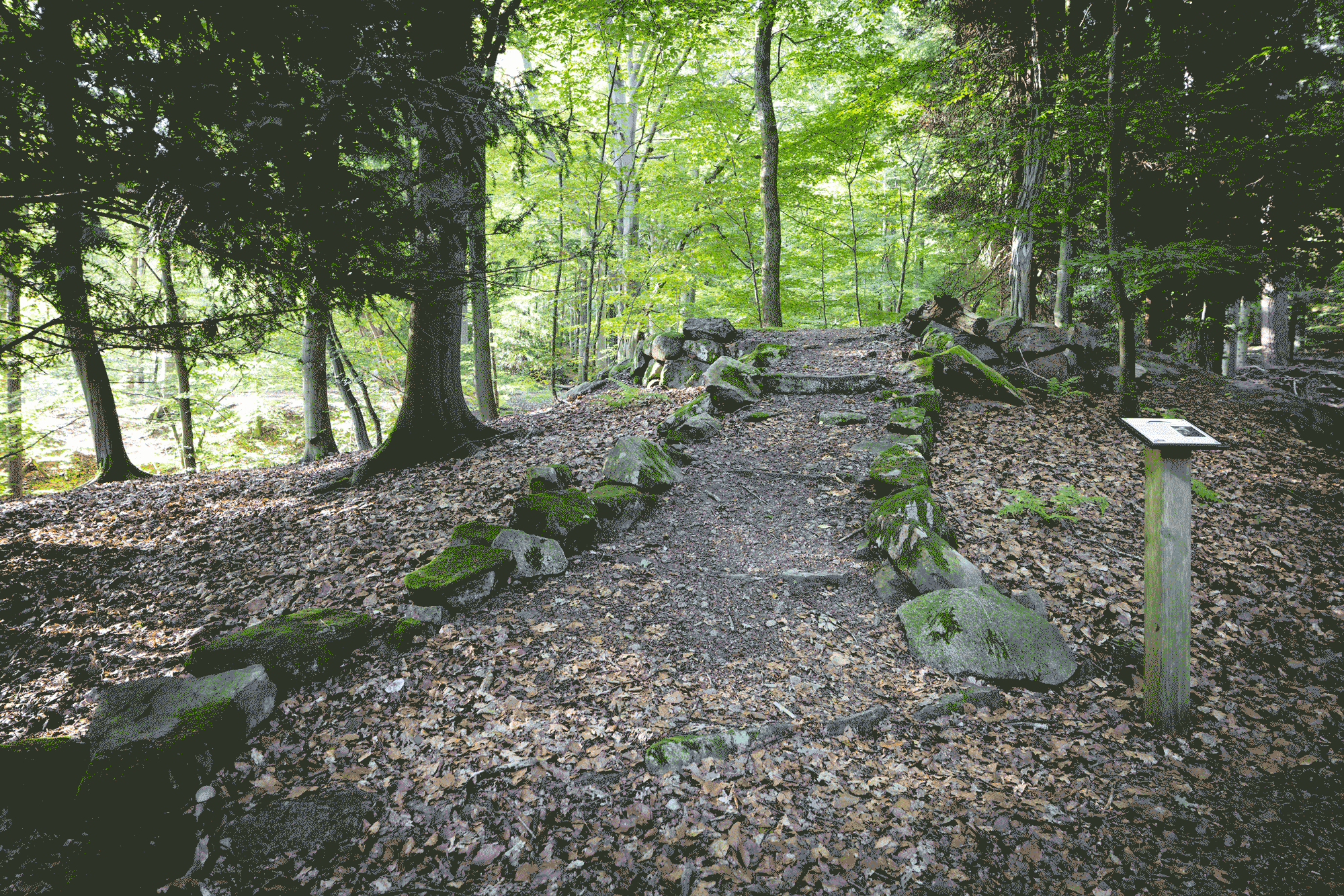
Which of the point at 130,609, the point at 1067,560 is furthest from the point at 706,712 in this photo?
the point at 130,609

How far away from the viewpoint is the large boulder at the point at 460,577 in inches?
153

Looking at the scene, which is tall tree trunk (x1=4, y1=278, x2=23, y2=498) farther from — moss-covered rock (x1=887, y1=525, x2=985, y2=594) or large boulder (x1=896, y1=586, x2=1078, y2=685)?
large boulder (x1=896, y1=586, x2=1078, y2=685)

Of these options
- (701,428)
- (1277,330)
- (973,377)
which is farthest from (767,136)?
(1277,330)

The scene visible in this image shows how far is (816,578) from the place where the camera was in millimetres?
4469

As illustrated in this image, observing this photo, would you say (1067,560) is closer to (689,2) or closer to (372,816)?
(372,816)

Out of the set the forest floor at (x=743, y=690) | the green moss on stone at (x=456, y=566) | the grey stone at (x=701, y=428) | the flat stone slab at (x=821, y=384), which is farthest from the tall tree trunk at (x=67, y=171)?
the flat stone slab at (x=821, y=384)

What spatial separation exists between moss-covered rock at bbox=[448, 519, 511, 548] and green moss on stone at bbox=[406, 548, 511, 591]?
67 millimetres

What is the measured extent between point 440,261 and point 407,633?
9.78 ft

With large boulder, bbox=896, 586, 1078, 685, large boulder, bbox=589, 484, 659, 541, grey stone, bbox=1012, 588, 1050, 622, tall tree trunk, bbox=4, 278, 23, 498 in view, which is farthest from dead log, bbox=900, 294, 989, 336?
tall tree trunk, bbox=4, 278, 23, 498

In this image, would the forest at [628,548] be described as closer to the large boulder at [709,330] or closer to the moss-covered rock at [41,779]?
the moss-covered rock at [41,779]

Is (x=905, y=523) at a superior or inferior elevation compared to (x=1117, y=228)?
inferior

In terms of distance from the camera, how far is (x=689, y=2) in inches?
384

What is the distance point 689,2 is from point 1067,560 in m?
10.9

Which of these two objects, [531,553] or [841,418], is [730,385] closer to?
[841,418]
